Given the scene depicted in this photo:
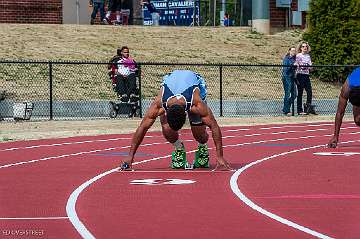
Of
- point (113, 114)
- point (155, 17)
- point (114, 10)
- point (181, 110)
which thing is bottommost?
point (113, 114)

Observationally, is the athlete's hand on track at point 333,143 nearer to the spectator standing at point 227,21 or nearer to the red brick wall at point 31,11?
the red brick wall at point 31,11

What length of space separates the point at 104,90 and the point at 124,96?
3361mm

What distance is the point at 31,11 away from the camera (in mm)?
38438

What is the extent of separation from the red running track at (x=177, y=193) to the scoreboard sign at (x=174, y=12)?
2210cm

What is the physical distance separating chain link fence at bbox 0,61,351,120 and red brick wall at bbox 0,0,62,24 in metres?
6.38

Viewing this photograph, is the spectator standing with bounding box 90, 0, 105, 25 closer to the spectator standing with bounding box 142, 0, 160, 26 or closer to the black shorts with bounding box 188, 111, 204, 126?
the spectator standing with bounding box 142, 0, 160, 26

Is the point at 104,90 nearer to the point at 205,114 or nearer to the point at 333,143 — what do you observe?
the point at 333,143

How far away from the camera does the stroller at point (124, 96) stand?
2752 cm

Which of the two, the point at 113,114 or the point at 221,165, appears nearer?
the point at 221,165

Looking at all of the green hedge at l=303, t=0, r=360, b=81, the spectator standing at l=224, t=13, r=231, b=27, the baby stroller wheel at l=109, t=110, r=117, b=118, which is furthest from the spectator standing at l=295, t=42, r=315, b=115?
the spectator standing at l=224, t=13, r=231, b=27

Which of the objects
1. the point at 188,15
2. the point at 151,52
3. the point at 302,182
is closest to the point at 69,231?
the point at 302,182

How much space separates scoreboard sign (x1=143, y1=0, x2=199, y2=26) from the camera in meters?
43.0

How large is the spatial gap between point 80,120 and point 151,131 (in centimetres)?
222

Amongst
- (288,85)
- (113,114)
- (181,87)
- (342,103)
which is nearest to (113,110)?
(113,114)
